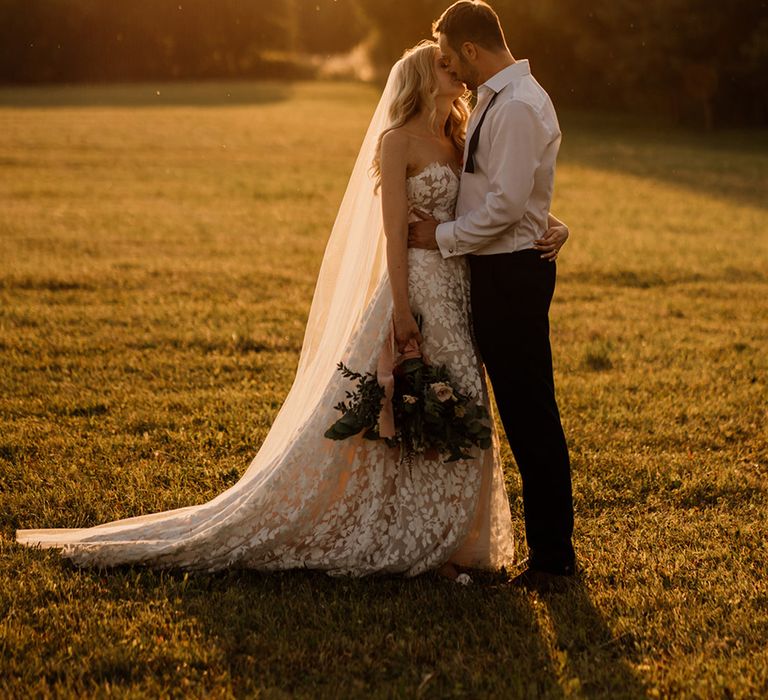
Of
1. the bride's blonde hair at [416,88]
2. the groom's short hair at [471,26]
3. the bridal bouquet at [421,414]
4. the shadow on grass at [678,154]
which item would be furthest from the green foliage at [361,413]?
the shadow on grass at [678,154]

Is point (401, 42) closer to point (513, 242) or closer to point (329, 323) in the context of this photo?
point (329, 323)

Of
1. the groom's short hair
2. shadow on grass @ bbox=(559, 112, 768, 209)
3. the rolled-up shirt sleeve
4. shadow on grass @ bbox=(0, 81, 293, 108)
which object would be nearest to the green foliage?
the rolled-up shirt sleeve

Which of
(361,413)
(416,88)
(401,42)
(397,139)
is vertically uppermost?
(416,88)

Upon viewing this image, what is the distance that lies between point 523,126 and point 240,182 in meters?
17.9

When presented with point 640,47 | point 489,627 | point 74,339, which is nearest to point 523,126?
point 489,627

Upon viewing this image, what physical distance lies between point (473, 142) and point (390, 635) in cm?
210

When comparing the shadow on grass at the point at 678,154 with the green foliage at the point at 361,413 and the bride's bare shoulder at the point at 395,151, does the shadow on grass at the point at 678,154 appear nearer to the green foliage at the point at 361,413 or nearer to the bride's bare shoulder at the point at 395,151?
the bride's bare shoulder at the point at 395,151

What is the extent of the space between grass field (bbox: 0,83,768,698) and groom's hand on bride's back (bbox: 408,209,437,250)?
1576 mm

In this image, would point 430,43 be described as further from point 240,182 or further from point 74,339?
point 240,182

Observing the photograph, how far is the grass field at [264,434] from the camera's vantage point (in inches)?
150

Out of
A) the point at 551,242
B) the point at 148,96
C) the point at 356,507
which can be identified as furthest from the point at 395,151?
the point at 148,96

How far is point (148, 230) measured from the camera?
1512 centimetres

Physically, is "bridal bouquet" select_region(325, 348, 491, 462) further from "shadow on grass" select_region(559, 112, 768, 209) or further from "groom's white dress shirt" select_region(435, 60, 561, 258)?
"shadow on grass" select_region(559, 112, 768, 209)

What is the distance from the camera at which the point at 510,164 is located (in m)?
3.98
